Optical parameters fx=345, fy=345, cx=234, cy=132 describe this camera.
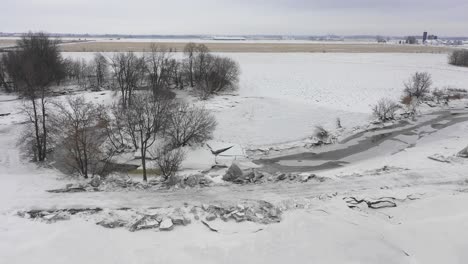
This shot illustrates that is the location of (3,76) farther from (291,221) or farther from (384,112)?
(291,221)

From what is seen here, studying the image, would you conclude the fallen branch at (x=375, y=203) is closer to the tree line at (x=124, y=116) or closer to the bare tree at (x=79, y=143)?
the tree line at (x=124, y=116)

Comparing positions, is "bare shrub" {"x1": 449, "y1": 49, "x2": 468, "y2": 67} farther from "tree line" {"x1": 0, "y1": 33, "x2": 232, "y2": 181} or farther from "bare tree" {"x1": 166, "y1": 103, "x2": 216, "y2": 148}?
"bare tree" {"x1": 166, "y1": 103, "x2": 216, "y2": 148}

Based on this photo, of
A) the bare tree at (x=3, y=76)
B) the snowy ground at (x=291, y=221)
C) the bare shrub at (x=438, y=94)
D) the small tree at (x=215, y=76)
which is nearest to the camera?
the snowy ground at (x=291, y=221)

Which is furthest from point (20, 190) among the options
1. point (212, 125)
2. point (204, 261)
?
point (212, 125)

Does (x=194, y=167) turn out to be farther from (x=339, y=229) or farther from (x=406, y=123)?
(x=406, y=123)

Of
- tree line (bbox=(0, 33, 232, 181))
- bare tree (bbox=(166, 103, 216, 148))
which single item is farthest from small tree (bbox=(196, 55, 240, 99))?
bare tree (bbox=(166, 103, 216, 148))

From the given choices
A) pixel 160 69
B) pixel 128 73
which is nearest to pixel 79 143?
pixel 128 73

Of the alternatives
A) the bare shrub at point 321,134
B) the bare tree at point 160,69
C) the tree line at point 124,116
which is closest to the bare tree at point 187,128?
the tree line at point 124,116

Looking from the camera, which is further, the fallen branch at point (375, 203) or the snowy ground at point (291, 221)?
the fallen branch at point (375, 203)
